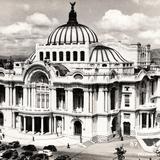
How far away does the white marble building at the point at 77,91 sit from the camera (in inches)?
2603

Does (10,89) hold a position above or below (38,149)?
above

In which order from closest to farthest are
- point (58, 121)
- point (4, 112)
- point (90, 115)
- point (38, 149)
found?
point (38, 149)
point (90, 115)
point (58, 121)
point (4, 112)

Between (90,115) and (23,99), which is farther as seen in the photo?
(23,99)

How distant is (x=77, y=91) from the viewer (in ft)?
221

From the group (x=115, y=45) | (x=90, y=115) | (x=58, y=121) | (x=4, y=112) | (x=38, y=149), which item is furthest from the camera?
(x=115, y=45)

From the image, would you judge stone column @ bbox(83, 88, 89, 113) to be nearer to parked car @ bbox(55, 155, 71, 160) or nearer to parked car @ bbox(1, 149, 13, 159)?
parked car @ bbox(55, 155, 71, 160)

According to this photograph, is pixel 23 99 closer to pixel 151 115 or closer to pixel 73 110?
pixel 73 110

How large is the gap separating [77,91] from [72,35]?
13.0 m

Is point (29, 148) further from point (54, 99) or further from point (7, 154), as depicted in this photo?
point (54, 99)

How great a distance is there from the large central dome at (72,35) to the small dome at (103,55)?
2797 millimetres

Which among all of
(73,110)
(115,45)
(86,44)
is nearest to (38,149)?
(73,110)

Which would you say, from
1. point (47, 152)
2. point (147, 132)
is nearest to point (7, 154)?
point (47, 152)

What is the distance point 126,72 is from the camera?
73125mm

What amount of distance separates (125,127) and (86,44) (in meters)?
16.8
